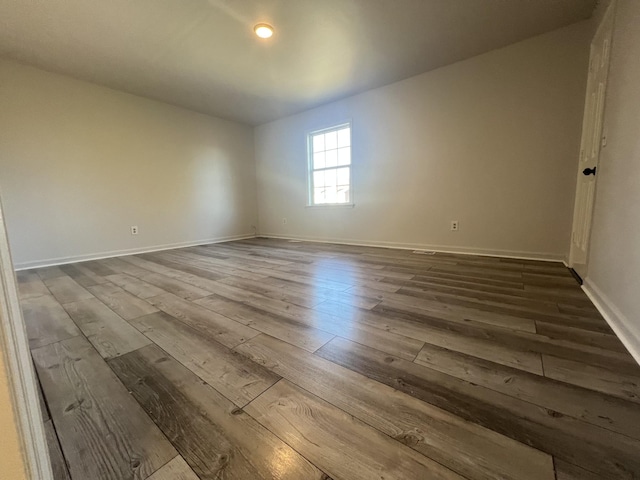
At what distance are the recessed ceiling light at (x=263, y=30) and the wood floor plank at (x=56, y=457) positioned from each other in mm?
2932

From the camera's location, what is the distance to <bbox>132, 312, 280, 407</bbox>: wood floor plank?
951 millimetres

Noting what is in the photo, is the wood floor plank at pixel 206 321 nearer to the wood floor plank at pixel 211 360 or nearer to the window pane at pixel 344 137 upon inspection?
the wood floor plank at pixel 211 360

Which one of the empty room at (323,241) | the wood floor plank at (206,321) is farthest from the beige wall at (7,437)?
the wood floor plank at (206,321)

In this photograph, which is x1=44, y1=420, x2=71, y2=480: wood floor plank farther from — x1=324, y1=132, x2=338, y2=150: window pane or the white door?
x1=324, y1=132, x2=338, y2=150: window pane

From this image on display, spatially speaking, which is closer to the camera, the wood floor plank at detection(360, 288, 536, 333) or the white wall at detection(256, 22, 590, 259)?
the wood floor plank at detection(360, 288, 536, 333)

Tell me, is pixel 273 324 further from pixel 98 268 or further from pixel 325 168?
pixel 325 168

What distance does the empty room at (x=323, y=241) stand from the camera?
0.73 meters

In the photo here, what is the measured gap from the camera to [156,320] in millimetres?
1525

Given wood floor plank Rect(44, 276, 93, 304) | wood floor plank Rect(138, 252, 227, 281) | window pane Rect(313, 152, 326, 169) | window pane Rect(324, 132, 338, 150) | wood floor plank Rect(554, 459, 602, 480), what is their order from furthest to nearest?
1. window pane Rect(313, 152, 326, 169)
2. window pane Rect(324, 132, 338, 150)
3. wood floor plank Rect(138, 252, 227, 281)
4. wood floor plank Rect(44, 276, 93, 304)
5. wood floor plank Rect(554, 459, 602, 480)

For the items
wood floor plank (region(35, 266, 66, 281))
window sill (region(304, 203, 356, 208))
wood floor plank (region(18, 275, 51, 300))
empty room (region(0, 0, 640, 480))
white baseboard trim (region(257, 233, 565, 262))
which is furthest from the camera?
window sill (region(304, 203, 356, 208))

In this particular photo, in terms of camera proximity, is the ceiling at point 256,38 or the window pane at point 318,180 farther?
the window pane at point 318,180

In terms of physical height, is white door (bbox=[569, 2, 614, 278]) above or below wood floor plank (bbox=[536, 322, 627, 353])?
above

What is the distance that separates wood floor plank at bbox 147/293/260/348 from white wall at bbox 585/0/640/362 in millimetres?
1812

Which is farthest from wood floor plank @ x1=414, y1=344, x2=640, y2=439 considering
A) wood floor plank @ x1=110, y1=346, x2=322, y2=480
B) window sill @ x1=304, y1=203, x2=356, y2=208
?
window sill @ x1=304, y1=203, x2=356, y2=208
